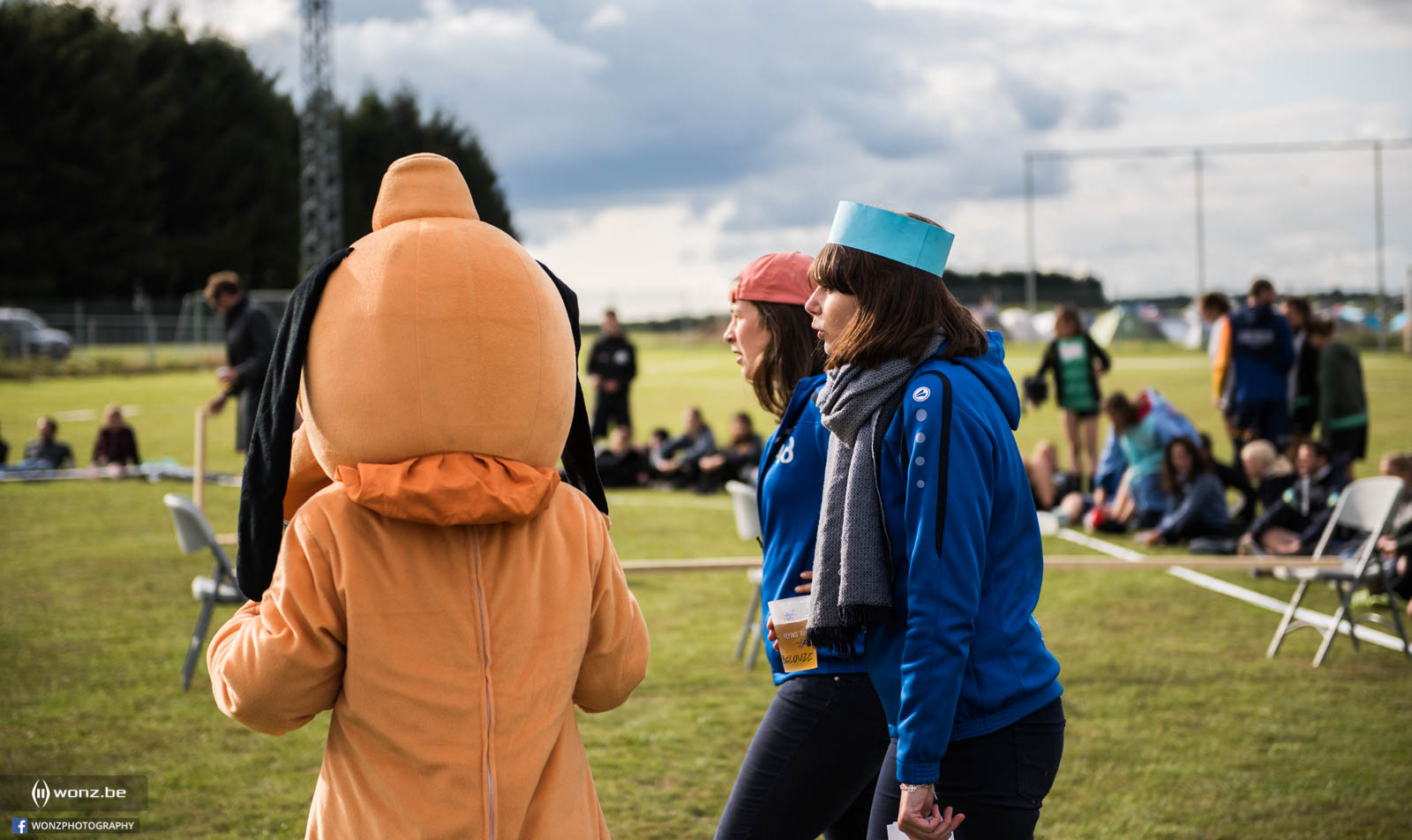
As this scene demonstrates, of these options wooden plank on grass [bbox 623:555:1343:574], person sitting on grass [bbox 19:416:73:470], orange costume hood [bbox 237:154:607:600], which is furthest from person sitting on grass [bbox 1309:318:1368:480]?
person sitting on grass [bbox 19:416:73:470]

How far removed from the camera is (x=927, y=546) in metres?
2.12

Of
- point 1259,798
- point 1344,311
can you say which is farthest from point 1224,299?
point 1344,311

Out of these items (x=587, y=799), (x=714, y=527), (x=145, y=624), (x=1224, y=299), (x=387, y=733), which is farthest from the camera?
(x=1224, y=299)

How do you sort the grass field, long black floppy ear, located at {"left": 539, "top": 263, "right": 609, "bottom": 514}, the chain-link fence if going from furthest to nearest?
the chain-link fence < the grass field < long black floppy ear, located at {"left": 539, "top": 263, "right": 609, "bottom": 514}

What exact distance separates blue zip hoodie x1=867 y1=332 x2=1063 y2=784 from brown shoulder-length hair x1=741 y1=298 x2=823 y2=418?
2.58 ft

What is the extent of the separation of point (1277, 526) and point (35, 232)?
1903 inches

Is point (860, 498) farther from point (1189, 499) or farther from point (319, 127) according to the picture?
→ point (319, 127)

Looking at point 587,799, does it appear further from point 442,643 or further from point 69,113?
point 69,113

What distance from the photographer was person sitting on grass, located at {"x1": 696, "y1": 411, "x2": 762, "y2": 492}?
14.7 metres

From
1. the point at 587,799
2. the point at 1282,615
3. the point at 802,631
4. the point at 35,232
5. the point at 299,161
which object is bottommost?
the point at 1282,615

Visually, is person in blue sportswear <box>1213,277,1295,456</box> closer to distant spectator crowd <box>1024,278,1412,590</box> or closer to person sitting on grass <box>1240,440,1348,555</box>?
distant spectator crowd <box>1024,278,1412,590</box>

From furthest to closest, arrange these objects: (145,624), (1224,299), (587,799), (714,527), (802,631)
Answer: (1224,299)
(714,527)
(145,624)
(802,631)
(587,799)

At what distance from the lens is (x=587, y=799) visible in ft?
7.27

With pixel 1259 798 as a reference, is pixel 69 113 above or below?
above
